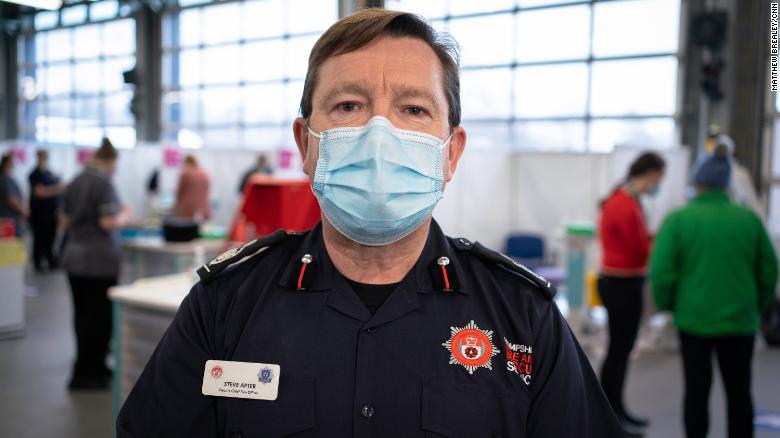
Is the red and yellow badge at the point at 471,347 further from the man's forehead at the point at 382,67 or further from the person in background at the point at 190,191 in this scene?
the person in background at the point at 190,191

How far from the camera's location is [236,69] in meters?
12.1

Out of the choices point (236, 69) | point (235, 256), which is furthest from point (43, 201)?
point (235, 256)

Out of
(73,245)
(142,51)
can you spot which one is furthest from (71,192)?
(142,51)

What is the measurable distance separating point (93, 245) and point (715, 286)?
140 inches

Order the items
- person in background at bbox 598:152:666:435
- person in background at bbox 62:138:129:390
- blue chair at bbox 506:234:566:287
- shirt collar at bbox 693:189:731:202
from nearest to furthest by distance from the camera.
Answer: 1. shirt collar at bbox 693:189:731:202
2. person in background at bbox 598:152:666:435
3. person in background at bbox 62:138:129:390
4. blue chair at bbox 506:234:566:287

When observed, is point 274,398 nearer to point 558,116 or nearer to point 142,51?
point 558,116

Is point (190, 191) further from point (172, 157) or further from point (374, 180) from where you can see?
point (374, 180)

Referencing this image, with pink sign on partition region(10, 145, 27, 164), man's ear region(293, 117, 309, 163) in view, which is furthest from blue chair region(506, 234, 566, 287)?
pink sign on partition region(10, 145, 27, 164)

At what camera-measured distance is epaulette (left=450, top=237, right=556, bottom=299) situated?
130 cm


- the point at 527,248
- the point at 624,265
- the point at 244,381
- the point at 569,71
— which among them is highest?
the point at 569,71

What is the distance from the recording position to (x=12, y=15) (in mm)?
15352

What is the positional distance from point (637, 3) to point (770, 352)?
4647 mm

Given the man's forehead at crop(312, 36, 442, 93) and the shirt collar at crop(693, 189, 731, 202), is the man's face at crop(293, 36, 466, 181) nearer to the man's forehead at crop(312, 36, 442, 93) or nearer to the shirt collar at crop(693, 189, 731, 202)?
the man's forehead at crop(312, 36, 442, 93)

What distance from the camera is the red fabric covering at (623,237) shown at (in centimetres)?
370
